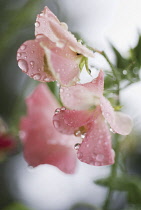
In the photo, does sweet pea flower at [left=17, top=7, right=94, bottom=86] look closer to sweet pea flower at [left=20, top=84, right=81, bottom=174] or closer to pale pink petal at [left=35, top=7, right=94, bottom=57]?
pale pink petal at [left=35, top=7, right=94, bottom=57]

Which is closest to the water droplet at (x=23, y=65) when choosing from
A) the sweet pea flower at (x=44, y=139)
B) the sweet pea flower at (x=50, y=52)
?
the sweet pea flower at (x=50, y=52)

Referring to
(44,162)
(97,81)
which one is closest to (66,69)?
(97,81)

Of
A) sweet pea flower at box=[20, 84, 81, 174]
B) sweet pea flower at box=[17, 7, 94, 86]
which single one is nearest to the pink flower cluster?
sweet pea flower at box=[17, 7, 94, 86]

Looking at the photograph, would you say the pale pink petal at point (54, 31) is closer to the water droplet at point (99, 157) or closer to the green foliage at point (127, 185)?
the water droplet at point (99, 157)

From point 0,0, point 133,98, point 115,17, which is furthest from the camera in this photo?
point 0,0

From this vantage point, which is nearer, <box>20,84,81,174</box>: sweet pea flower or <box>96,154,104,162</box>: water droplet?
<box>96,154,104,162</box>: water droplet

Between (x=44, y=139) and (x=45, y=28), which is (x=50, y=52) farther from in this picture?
(x=44, y=139)

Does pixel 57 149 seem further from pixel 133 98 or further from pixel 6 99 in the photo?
pixel 6 99
